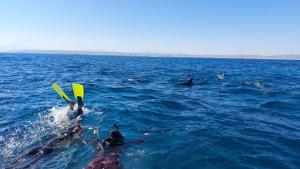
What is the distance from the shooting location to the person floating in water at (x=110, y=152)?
27.7 ft

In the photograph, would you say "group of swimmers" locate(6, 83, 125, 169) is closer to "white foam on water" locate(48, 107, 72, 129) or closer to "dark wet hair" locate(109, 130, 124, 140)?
"dark wet hair" locate(109, 130, 124, 140)

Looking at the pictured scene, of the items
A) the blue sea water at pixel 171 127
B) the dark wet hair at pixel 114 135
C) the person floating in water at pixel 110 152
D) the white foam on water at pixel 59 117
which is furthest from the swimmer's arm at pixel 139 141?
the white foam on water at pixel 59 117

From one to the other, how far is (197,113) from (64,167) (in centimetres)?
869

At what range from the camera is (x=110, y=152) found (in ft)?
31.5

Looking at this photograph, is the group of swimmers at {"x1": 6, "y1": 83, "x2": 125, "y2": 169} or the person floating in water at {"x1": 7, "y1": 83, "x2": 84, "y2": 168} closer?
the group of swimmers at {"x1": 6, "y1": 83, "x2": 125, "y2": 169}

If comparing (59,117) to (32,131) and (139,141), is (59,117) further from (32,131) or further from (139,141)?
(139,141)

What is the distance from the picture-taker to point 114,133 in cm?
1002

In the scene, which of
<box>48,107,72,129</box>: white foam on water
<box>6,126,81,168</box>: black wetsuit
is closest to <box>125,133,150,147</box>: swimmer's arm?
<box>6,126,81,168</box>: black wetsuit

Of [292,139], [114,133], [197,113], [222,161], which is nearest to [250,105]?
[197,113]

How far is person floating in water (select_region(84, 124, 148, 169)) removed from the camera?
27.7 feet

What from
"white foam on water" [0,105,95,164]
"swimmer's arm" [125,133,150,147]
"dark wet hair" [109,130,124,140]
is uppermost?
"dark wet hair" [109,130,124,140]

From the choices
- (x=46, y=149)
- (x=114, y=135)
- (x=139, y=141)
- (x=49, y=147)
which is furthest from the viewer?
(x=139, y=141)

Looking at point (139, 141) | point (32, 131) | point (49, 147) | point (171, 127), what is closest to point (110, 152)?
point (139, 141)

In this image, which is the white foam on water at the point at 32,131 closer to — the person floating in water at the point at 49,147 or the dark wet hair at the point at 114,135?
the person floating in water at the point at 49,147
